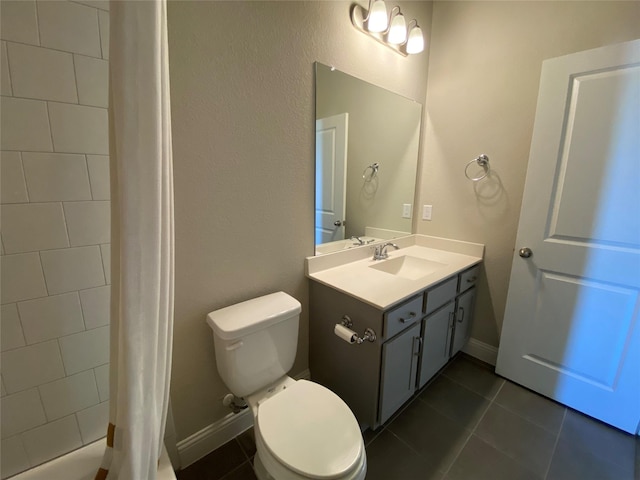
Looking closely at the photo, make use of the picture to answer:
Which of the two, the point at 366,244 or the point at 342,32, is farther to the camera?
the point at 366,244

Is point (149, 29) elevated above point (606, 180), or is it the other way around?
point (149, 29)

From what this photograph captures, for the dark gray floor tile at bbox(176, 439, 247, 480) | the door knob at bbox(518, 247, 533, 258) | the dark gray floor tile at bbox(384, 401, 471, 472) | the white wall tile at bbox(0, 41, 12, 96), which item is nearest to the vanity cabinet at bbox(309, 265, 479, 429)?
the dark gray floor tile at bbox(384, 401, 471, 472)

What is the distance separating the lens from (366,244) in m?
1.88

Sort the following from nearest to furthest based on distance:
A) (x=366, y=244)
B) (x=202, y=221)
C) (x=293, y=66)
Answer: (x=202, y=221), (x=293, y=66), (x=366, y=244)

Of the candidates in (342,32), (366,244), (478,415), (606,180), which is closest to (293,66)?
(342,32)

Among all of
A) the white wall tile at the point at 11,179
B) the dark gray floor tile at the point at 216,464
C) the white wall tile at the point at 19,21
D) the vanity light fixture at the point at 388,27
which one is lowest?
the dark gray floor tile at the point at 216,464

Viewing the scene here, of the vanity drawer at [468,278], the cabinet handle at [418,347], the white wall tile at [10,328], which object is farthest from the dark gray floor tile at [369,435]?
the white wall tile at [10,328]

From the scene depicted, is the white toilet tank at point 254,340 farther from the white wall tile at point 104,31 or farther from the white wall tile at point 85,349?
the white wall tile at point 104,31

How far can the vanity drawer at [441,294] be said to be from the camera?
1479 mm

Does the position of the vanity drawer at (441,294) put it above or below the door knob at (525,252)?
below

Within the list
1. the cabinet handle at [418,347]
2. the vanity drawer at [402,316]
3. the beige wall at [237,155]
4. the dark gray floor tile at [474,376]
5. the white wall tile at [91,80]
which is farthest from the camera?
the dark gray floor tile at [474,376]

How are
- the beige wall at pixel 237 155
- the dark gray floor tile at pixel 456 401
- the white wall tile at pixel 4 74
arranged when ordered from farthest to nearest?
the dark gray floor tile at pixel 456 401 < the beige wall at pixel 237 155 < the white wall tile at pixel 4 74

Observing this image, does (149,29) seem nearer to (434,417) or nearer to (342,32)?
(342,32)

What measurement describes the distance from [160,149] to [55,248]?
0.53 m
